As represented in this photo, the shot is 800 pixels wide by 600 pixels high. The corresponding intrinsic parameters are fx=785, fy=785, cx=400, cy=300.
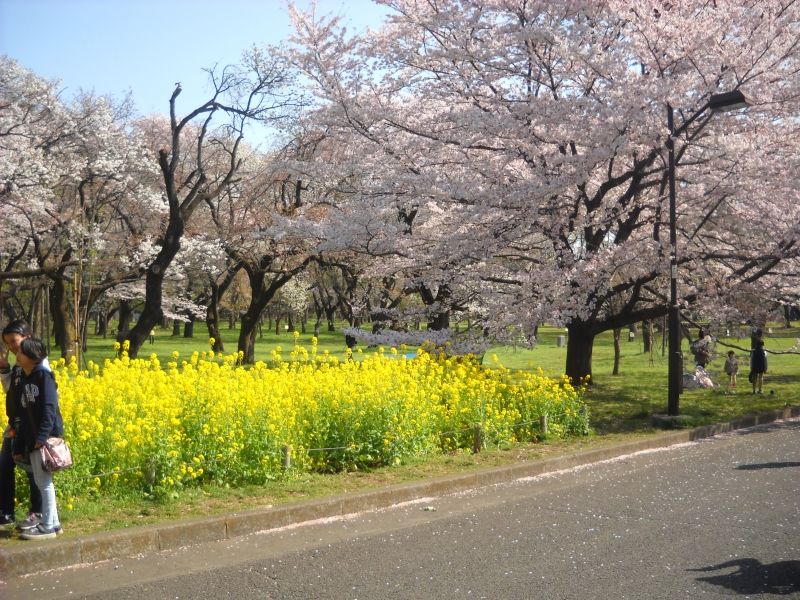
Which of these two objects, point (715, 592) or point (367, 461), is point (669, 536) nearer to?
point (715, 592)

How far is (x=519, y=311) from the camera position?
14.4m

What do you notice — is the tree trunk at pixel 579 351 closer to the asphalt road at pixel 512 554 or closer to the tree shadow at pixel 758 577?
the asphalt road at pixel 512 554

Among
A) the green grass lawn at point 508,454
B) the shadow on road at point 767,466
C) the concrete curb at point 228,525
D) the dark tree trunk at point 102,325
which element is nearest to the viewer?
the concrete curb at point 228,525

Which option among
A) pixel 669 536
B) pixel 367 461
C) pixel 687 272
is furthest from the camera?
pixel 687 272

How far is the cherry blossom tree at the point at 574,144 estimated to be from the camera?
13.4m

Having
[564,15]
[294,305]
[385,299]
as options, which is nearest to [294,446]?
[564,15]

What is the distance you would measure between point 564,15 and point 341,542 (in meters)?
11.2

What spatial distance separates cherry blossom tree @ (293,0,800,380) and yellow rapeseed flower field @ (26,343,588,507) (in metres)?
3.83

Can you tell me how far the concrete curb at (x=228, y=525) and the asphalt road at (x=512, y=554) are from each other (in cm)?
12

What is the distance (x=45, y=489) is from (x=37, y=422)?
1.70 feet

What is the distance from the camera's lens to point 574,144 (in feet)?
48.0

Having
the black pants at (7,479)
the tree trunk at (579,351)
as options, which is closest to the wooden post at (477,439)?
the black pants at (7,479)

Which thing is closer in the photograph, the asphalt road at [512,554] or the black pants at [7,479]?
the asphalt road at [512,554]

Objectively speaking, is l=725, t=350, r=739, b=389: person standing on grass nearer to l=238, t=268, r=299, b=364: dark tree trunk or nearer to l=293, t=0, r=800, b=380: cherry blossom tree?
l=293, t=0, r=800, b=380: cherry blossom tree
